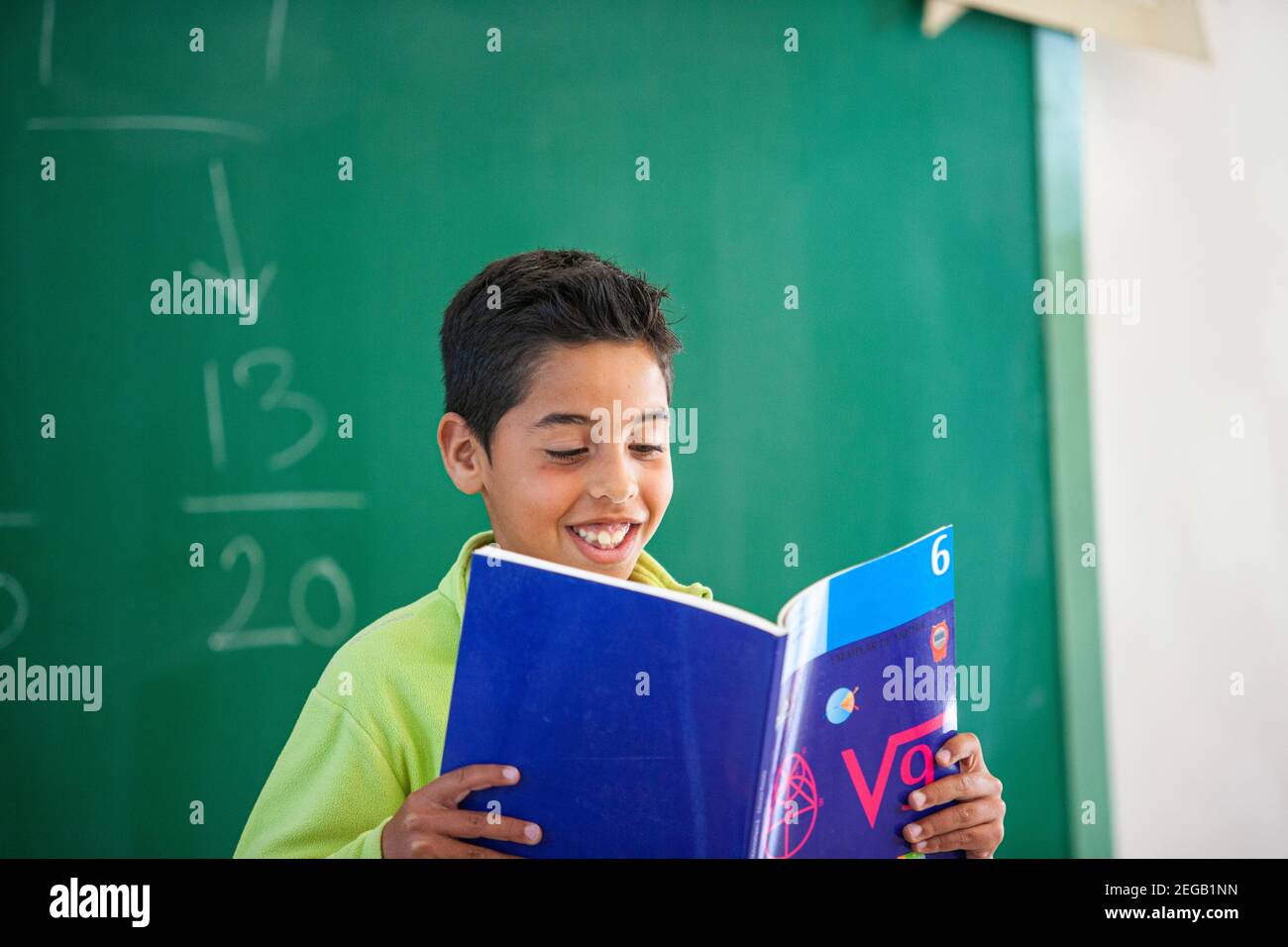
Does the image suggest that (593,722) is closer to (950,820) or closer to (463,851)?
(463,851)

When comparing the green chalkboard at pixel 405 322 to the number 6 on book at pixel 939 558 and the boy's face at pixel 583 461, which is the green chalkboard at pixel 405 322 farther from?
the number 6 on book at pixel 939 558

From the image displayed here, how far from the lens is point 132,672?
139cm

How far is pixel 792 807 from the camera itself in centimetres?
90

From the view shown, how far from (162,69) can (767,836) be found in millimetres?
1191

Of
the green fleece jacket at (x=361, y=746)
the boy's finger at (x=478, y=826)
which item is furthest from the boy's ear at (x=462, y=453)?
the boy's finger at (x=478, y=826)

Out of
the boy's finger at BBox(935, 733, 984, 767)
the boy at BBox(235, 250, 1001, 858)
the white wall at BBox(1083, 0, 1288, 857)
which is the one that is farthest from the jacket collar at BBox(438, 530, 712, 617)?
the white wall at BBox(1083, 0, 1288, 857)

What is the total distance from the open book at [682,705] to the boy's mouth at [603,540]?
22cm

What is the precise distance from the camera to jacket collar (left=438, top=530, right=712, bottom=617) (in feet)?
3.50

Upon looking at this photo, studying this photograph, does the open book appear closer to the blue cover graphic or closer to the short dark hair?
the blue cover graphic

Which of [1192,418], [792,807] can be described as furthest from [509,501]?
[1192,418]

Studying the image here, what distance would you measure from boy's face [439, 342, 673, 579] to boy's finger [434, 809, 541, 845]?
289 millimetres

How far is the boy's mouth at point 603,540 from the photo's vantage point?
1075 mm

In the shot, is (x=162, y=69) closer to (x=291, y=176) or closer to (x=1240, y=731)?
(x=291, y=176)
